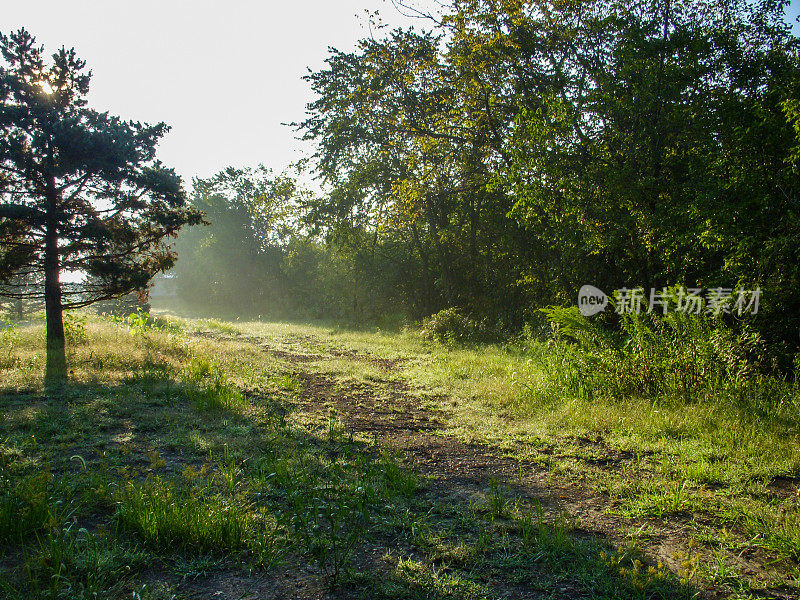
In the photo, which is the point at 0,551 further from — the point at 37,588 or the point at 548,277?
the point at 548,277

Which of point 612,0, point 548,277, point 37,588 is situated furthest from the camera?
point 548,277

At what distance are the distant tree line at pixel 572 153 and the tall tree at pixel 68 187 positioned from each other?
28.0 feet

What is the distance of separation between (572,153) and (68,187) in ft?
36.2

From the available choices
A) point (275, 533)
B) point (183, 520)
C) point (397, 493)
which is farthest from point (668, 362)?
point (183, 520)

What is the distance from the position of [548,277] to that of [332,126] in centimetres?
1163

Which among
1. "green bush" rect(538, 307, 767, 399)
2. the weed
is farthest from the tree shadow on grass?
"green bush" rect(538, 307, 767, 399)

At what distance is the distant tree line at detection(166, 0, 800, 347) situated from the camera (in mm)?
7398

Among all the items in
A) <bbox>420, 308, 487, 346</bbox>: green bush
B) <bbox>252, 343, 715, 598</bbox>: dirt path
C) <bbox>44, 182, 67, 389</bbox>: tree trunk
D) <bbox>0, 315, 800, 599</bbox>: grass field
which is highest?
<bbox>44, 182, 67, 389</bbox>: tree trunk

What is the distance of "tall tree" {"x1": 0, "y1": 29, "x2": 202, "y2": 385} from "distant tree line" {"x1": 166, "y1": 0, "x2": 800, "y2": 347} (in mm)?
8538

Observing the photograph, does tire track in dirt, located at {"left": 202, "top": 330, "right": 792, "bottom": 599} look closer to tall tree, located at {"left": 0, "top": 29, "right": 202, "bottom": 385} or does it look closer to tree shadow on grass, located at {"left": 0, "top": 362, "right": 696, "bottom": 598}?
tree shadow on grass, located at {"left": 0, "top": 362, "right": 696, "bottom": 598}

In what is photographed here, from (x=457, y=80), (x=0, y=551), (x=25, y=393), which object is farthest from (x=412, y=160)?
(x=0, y=551)

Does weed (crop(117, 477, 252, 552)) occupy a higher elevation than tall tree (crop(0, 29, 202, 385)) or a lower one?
lower

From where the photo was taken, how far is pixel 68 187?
32.6 ft

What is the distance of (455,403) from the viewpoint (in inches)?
298
